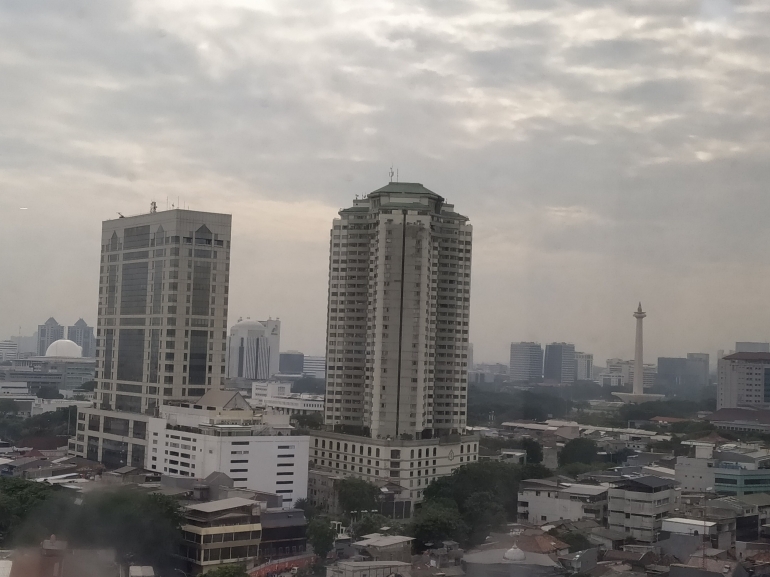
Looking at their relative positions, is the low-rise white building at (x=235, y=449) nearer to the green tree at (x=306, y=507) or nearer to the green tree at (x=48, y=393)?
the green tree at (x=306, y=507)

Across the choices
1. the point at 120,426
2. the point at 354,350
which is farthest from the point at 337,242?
the point at 120,426

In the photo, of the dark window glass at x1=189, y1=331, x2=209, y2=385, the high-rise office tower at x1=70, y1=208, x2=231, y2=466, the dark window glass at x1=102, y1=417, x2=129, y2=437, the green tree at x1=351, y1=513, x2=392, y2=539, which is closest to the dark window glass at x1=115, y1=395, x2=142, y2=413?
the high-rise office tower at x1=70, y1=208, x2=231, y2=466

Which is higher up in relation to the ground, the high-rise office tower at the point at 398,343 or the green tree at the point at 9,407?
Answer: the high-rise office tower at the point at 398,343

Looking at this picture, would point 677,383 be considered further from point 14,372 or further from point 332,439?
point 14,372

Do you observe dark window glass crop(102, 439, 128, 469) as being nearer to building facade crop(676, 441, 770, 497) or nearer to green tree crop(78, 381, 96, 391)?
building facade crop(676, 441, 770, 497)

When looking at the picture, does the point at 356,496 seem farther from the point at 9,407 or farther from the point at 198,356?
the point at 9,407

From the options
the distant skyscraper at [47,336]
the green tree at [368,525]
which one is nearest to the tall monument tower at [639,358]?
the green tree at [368,525]
